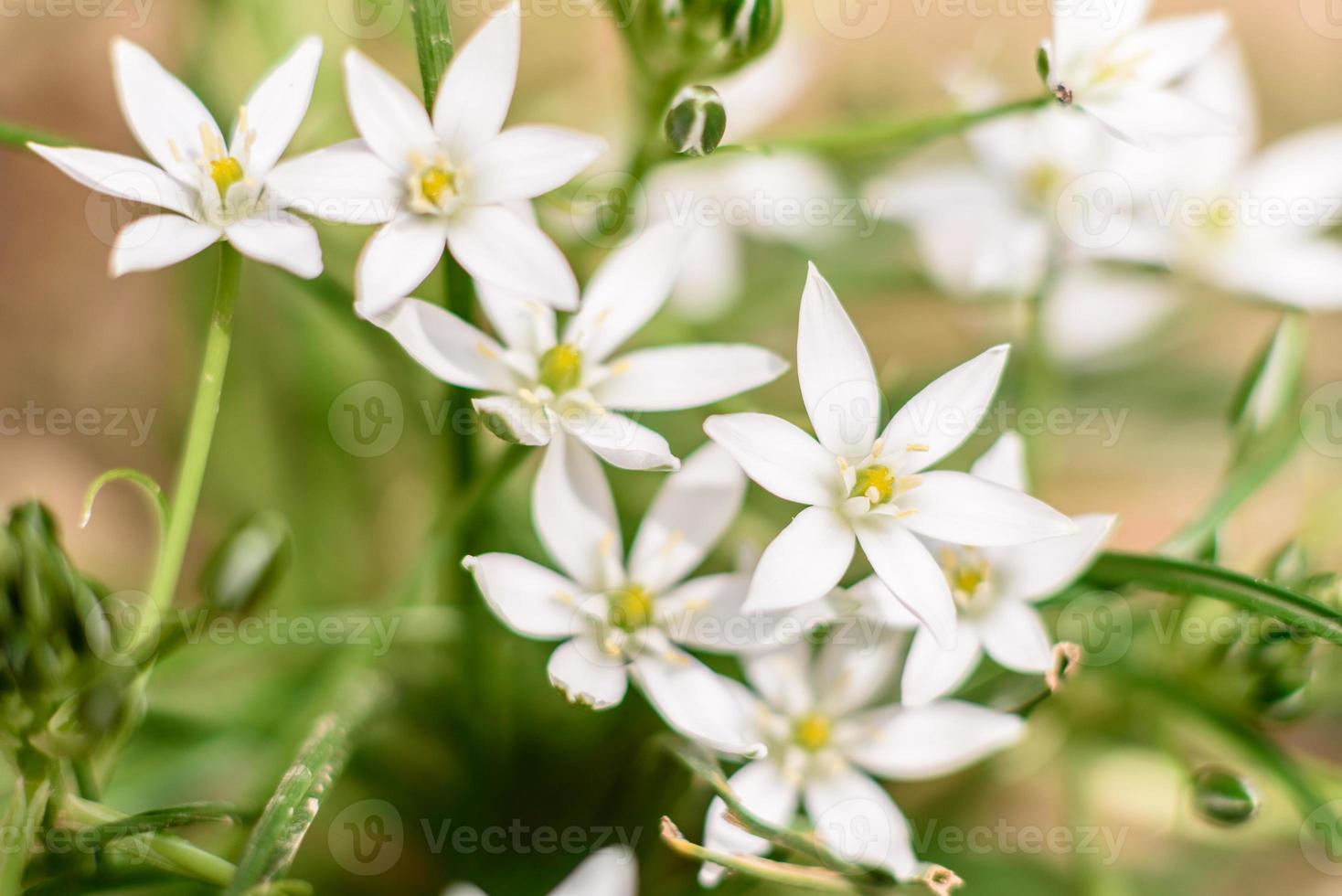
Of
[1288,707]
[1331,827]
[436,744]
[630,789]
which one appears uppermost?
[1288,707]

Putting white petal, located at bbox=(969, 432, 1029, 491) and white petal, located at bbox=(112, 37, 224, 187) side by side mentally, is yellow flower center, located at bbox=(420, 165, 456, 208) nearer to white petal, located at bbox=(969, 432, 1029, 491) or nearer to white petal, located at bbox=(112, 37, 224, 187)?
white petal, located at bbox=(112, 37, 224, 187)

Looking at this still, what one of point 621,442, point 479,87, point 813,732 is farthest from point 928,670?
point 479,87

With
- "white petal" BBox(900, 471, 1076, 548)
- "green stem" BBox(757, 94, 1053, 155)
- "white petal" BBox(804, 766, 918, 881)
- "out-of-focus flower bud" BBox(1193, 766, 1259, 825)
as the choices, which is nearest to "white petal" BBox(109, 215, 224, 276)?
"green stem" BBox(757, 94, 1053, 155)

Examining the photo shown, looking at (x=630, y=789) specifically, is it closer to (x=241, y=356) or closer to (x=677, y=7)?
(x=677, y=7)

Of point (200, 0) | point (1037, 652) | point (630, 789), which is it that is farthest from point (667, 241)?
point (200, 0)

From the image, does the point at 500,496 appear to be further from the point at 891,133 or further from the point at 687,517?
the point at 891,133

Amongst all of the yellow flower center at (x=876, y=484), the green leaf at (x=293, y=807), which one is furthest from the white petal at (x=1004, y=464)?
the green leaf at (x=293, y=807)
